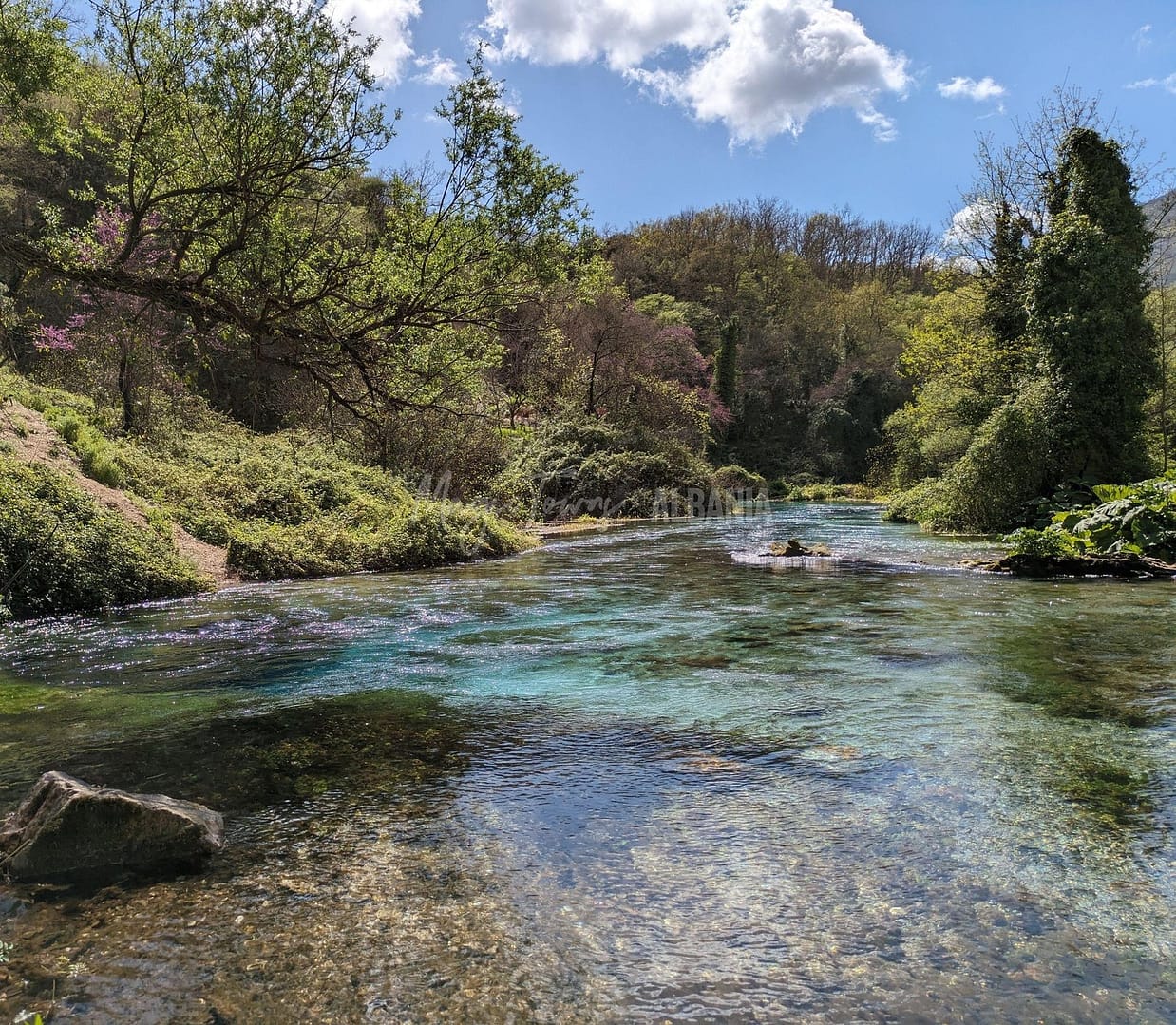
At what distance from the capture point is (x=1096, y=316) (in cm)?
1897

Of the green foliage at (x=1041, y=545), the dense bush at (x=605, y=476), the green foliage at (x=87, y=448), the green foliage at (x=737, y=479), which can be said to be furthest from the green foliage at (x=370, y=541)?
the green foliage at (x=737, y=479)

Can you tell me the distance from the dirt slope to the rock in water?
948cm

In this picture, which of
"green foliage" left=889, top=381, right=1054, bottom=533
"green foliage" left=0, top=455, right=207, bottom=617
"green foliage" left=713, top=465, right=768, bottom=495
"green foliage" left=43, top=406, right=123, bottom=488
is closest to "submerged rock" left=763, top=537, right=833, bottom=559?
"green foliage" left=889, top=381, right=1054, bottom=533

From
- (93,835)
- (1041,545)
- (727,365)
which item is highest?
(727,365)

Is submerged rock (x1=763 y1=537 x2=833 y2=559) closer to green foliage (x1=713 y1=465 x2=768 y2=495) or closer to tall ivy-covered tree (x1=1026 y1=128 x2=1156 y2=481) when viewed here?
tall ivy-covered tree (x1=1026 y1=128 x2=1156 y2=481)

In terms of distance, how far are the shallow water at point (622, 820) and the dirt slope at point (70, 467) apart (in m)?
4.21

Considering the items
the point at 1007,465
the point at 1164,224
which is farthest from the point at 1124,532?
the point at 1164,224

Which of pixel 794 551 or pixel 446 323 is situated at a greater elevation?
pixel 446 323

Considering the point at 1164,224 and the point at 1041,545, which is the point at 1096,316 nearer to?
the point at 1164,224

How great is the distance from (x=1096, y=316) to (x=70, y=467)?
22.3 metres

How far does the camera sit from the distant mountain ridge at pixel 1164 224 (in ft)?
68.5

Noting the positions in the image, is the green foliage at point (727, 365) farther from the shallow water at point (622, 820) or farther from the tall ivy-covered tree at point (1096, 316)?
the shallow water at point (622, 820)

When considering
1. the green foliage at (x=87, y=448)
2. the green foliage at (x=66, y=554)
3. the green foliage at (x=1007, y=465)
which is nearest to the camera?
the green foliage at (x=66, y=554)

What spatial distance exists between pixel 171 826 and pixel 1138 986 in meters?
4.04
